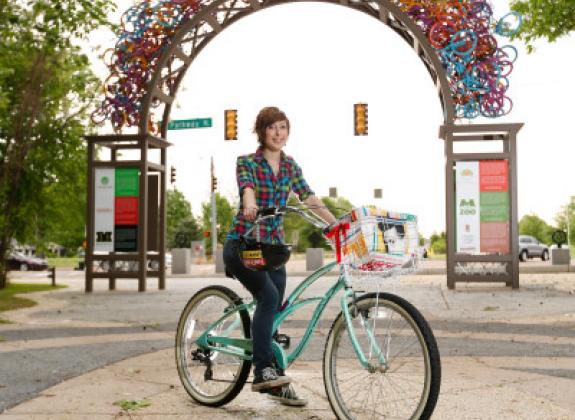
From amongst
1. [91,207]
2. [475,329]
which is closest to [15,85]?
[91,207]

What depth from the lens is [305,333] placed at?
4.24 meters

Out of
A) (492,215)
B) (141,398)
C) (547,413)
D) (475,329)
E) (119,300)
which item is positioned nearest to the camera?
(547,413)

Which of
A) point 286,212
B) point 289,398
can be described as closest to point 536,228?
point 289,398

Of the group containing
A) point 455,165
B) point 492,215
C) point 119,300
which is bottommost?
point 119,300

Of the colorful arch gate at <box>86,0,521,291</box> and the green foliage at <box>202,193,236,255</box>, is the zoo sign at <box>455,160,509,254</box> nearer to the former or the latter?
the colorful arch gate at <box>86,0,521,291</box>

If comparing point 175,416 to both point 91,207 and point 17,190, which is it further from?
point 17,190

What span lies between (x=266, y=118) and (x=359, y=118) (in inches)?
766

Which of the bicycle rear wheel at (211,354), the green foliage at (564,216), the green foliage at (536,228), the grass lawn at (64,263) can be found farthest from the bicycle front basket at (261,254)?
the green foliage at (536,228)

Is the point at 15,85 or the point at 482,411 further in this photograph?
the point at 15,85

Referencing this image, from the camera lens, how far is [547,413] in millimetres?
4324

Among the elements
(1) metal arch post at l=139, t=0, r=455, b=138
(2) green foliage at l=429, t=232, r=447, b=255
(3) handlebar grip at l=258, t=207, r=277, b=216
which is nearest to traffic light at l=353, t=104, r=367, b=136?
(1) metal arch post at l=139, t=0, r=455, b=138

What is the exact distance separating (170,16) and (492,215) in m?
8.06

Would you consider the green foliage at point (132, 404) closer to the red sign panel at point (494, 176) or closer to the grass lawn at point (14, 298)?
the grass lawn at point (14, 298)

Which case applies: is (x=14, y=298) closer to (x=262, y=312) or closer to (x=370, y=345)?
(x=262, y=312)
